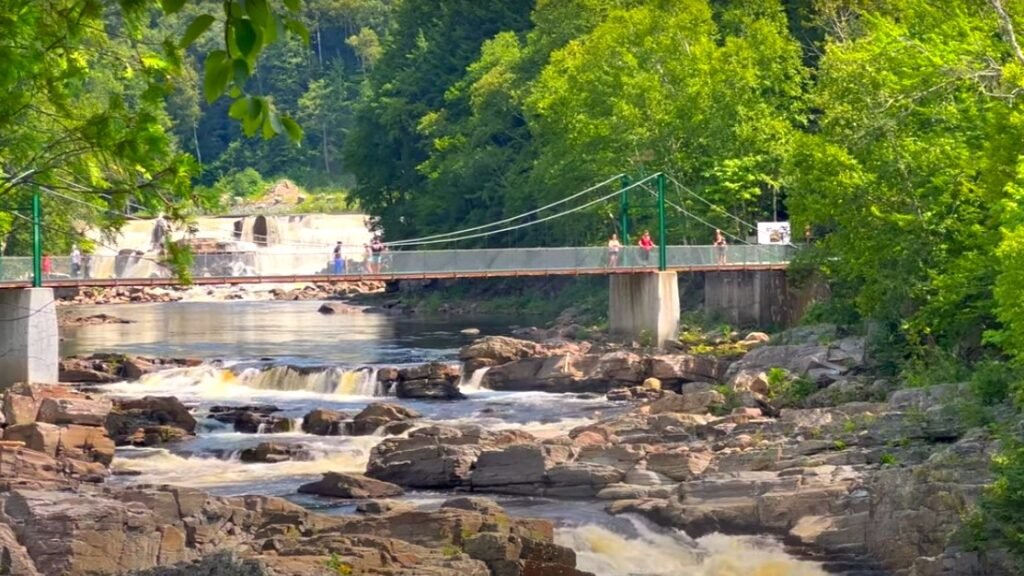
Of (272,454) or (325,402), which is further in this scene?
(325,402)

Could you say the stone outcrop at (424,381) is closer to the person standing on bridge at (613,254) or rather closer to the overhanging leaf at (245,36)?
the person standing on bridge at (613,254)

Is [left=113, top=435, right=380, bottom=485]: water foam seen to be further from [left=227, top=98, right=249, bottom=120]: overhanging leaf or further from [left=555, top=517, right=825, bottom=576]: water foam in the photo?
[left=227, top=98, right=249, bottom=120]: overhanging leaf

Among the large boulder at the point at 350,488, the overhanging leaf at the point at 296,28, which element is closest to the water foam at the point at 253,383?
the large boulder at the point at 350,488

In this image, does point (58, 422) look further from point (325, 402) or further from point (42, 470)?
point (325, 402)

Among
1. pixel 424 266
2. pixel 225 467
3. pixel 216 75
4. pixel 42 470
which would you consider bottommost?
pixel 225 467

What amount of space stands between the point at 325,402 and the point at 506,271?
389 inches

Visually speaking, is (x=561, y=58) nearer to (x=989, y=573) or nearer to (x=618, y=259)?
(x=618, y=259)

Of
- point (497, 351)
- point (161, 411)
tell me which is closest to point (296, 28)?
point (161, 411)

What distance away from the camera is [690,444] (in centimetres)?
3353

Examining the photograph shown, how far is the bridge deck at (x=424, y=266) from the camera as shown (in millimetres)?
47812

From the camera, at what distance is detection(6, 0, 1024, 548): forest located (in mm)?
13227

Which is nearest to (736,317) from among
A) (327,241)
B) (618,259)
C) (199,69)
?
(618,259)

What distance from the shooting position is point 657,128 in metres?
66.2

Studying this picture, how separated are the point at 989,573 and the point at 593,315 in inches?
1814
